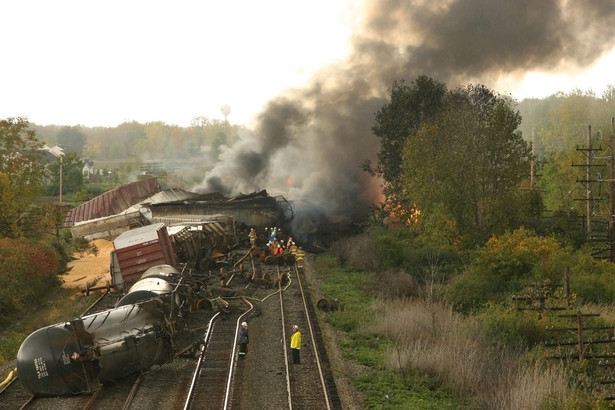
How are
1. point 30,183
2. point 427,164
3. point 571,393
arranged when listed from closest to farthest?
point 571,393 < point 427,164 < point 30,183

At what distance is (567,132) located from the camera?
8650 cm

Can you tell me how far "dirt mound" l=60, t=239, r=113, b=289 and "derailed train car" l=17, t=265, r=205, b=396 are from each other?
15445 mm

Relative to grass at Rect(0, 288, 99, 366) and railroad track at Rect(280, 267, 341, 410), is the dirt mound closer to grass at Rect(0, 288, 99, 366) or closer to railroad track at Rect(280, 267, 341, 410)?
grass at Rect(0, 288, 99, 366)

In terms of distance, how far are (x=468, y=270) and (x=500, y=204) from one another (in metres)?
6.02

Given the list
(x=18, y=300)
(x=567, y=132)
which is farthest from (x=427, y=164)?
(x=567, y=132)

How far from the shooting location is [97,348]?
664 inches

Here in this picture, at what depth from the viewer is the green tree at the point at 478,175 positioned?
35219mm

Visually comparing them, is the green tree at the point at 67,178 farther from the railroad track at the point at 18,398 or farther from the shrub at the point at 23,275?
the railroad track at the point at 18,398

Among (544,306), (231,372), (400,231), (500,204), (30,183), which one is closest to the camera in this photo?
(231,372)

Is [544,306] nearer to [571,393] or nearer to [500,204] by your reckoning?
[571,393]

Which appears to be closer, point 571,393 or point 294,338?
point 571,393

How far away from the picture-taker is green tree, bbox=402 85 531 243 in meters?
35.2

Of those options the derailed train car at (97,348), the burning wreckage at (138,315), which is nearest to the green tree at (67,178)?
the burning wreckage at (138,315)

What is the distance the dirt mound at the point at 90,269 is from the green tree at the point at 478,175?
59.3ft
